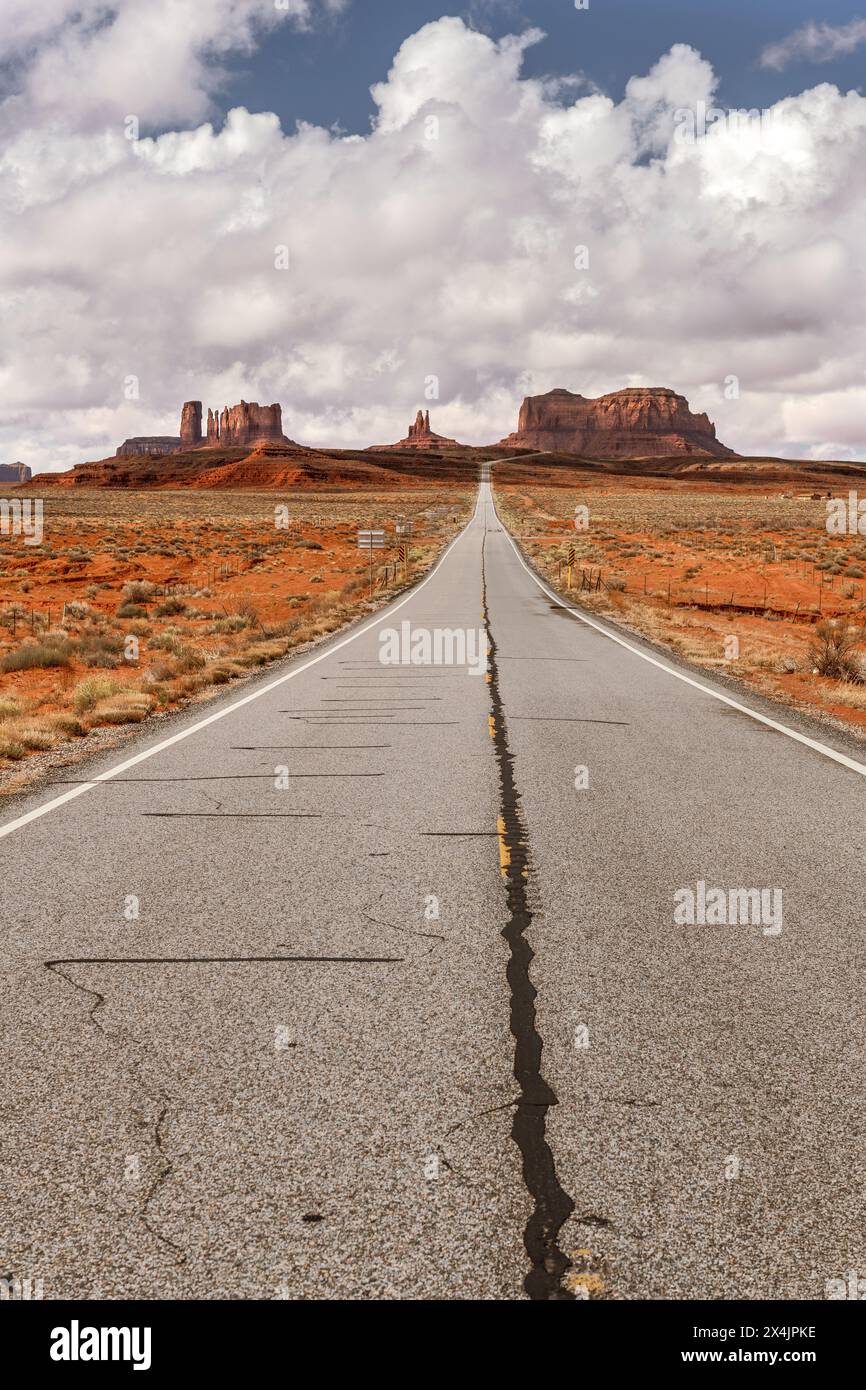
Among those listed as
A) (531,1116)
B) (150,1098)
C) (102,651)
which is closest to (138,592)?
(102,651)

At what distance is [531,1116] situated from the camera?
11.1ft

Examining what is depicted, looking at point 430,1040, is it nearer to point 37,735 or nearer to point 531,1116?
point 531,1116

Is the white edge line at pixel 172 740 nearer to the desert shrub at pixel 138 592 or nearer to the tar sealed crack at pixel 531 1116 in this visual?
the tar sealed crack at pixel 531 1116

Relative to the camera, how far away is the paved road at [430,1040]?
272cm

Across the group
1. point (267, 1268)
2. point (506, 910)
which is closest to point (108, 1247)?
point (267, 1268)

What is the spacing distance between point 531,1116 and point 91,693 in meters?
11.6

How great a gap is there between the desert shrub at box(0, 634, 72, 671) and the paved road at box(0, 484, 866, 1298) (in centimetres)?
1168

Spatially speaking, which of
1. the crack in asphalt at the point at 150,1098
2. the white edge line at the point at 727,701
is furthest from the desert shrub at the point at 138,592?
the crack in asphalt at the point at 150,1098

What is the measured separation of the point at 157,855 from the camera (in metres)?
6.39

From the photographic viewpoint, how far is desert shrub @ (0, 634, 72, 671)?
18984 millimetres

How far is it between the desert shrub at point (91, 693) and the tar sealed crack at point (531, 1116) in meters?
8.26

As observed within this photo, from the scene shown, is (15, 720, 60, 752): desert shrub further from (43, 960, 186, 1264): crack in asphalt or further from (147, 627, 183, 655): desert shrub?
(147, 627, 183, 655): desert shrub

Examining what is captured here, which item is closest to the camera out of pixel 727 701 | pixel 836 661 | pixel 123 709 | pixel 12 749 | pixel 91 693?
pixel 12 749

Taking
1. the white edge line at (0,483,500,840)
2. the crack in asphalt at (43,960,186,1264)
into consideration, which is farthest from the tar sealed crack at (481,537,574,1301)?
→ the white edge line at (0,483,500,840)
